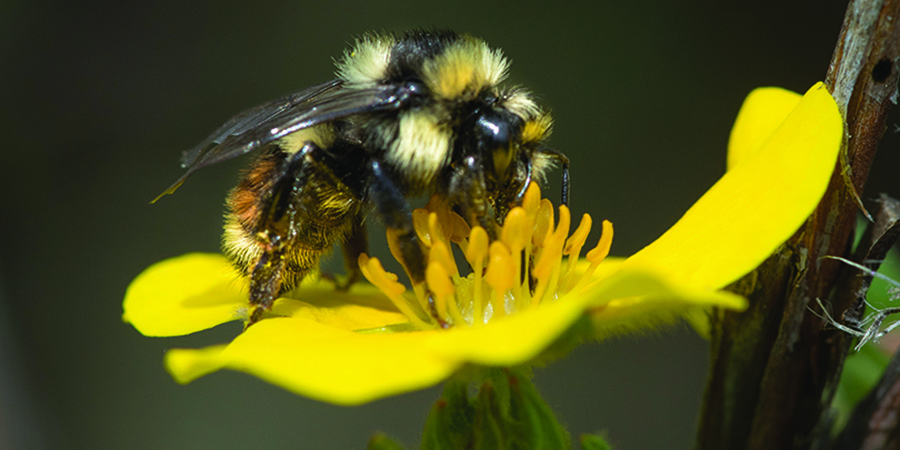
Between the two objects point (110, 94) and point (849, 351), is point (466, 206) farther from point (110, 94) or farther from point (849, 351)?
point (110, 94)

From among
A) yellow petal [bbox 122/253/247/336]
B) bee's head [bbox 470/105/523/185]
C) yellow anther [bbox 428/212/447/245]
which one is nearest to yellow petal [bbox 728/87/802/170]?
bee's head [bbox 470/105/523/185]

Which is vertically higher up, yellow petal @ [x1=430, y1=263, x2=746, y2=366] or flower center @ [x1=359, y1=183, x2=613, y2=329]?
yellow petal @ [x1=430, y1=263, x2=746, y2=366]

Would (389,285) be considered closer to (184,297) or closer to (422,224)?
(422,224)

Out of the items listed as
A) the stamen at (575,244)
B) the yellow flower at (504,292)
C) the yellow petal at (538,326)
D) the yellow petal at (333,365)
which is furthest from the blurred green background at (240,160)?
the yellow petal at (538,326)

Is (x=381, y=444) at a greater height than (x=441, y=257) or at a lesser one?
lesser

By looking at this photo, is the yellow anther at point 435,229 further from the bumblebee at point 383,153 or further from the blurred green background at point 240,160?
the blurred green background at point 240,160

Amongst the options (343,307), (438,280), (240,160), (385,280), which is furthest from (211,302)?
(240,160)

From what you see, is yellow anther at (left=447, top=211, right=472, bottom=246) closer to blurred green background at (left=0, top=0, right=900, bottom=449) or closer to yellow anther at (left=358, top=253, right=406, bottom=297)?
yellow anther at (left=358, top=253, right=406, bottom=297)

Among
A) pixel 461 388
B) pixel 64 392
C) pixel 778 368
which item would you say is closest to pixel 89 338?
pixel 64 392
